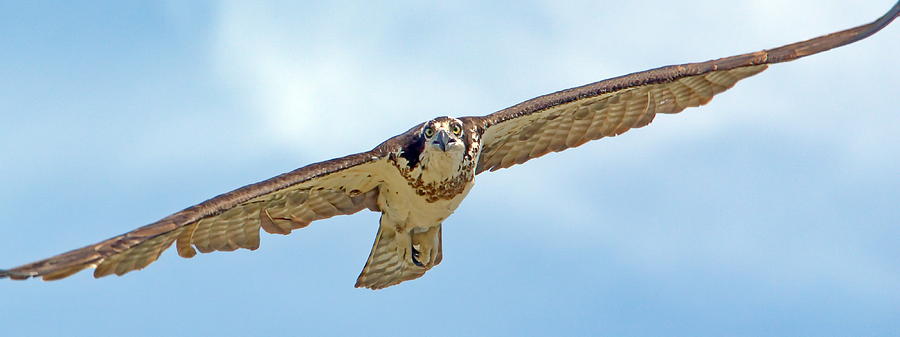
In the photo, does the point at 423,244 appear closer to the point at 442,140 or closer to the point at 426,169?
the point at 426,169

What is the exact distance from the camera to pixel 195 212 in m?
11.7

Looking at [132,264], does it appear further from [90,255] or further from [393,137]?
[393,137]

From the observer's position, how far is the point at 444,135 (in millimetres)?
12172

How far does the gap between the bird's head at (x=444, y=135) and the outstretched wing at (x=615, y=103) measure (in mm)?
659

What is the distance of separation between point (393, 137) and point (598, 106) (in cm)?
226

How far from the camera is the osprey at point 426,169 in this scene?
12188mm

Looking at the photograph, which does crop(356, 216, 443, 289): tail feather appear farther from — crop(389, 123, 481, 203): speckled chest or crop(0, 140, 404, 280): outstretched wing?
crop(389, 123, 481, 203): speckled chest

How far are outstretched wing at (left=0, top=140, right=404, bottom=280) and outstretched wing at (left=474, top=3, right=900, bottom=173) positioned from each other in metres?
1.41

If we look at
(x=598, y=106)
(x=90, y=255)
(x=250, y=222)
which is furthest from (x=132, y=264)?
(x=598, y=106)

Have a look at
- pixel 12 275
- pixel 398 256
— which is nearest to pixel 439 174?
pixel 398 256

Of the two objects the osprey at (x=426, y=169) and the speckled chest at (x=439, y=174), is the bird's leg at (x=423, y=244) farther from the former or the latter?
the speckled chest at (x=439, y=174)

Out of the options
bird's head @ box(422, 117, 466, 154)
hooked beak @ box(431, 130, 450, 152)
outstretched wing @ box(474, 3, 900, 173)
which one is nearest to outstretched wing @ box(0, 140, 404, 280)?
bird's head @ box(422, 117, 466, 154)

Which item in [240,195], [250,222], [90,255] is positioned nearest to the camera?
[90,255]

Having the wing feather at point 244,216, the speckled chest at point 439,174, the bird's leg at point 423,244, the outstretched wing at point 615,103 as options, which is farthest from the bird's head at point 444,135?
the bird's leg at point 423,244
